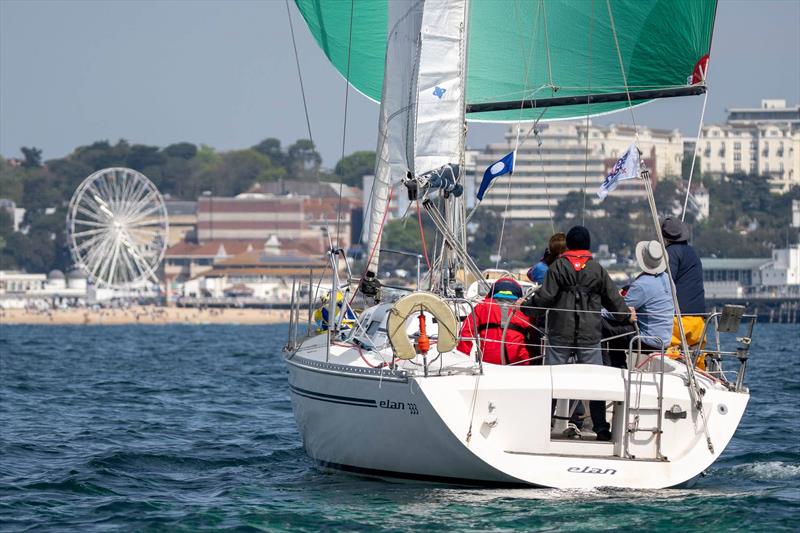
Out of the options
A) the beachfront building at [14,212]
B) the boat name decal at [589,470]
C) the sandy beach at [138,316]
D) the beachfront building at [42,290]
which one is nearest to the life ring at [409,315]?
the boat name decal at [589,470]

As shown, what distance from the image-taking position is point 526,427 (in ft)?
29.8

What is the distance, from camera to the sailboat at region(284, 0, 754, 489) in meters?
9.05

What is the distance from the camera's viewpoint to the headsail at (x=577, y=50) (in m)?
13.3

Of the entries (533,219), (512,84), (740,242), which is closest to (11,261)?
(533,219)

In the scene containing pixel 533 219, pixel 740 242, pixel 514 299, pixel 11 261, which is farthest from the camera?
pixel 533 219

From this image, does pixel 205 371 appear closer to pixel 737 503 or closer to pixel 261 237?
pixel 737 503

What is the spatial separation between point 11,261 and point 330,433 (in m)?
127

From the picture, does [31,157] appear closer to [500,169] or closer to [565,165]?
[565,165]

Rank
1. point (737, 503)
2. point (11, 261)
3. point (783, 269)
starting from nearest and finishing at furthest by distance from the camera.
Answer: point (737, 503) < point (783, 269) < point (11, 261)

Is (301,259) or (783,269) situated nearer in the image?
(783,269)

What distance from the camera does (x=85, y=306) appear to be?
11550 centimetres

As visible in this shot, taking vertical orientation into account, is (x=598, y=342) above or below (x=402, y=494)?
above

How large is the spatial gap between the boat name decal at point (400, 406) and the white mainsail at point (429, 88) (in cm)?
207

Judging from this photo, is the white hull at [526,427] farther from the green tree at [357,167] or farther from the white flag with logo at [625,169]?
the green tree at [357,167]
